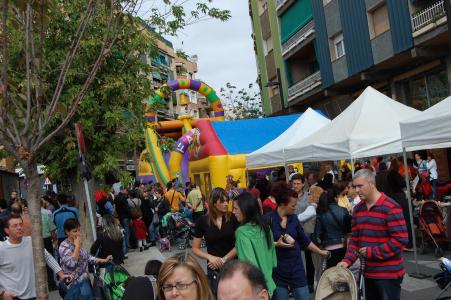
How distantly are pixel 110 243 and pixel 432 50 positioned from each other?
14.2 meters

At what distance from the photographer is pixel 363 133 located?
389 inches

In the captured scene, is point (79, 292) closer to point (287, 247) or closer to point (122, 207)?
point (287, 247)

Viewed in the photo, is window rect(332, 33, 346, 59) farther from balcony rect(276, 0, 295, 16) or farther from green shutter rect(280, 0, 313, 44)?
balcony rect(276, 0, 295, 16)

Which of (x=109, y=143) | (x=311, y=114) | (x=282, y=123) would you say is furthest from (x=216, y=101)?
(x=109, y=143)

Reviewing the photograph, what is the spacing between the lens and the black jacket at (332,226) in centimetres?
691

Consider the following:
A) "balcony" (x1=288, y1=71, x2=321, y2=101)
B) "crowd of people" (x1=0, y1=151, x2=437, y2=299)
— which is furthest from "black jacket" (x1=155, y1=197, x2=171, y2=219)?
"balcony" (x1=288, y1=71, x2=321, y2=101)

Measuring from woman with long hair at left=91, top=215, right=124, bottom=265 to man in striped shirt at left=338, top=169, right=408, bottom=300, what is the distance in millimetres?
3974

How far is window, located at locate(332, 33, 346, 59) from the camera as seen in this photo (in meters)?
24.5

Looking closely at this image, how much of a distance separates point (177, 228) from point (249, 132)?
18.3ft

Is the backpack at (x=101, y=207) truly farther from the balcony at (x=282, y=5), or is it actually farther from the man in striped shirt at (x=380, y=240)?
the balcony at (x=282, y=5)

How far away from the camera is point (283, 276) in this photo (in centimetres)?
538

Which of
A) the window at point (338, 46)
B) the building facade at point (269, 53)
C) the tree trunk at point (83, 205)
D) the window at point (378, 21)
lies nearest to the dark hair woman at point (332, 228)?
the tree trunk at point (83, 205)

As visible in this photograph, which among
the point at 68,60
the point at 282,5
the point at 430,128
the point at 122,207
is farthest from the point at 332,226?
the point at 282,5

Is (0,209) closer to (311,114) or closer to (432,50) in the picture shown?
(311,114)
